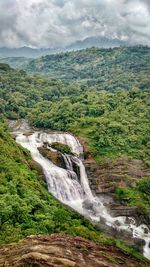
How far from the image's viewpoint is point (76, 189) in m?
41.7

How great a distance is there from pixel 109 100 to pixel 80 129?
1366cm

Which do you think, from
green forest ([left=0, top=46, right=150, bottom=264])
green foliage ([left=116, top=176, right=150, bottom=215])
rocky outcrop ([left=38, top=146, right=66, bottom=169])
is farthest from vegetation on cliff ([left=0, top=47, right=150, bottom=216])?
rocky outcrop ([left=38, top=146, right=66, bottom=169])

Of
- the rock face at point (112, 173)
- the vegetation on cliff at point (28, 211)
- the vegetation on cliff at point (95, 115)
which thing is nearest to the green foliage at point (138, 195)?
the vegetation on cliff at point (95, 115)

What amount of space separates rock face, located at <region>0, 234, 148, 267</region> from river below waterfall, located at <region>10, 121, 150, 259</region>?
12509mm

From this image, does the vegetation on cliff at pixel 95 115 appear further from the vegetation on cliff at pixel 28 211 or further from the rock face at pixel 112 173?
the vegetation on cliff at pixel 28 211

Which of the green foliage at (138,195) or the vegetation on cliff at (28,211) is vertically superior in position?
the vegetation on cliff at (28,211)

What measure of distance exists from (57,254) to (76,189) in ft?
78.9

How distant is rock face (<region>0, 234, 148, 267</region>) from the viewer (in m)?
16.6

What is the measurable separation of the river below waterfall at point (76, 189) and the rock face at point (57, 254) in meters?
12.5

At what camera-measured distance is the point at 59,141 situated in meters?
52.5

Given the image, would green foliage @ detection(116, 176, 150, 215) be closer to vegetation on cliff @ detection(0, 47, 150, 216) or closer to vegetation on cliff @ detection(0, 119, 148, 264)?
vegetation on cliff @ detection(0, 47, 150, 216)

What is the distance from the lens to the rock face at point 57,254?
16.6 metres

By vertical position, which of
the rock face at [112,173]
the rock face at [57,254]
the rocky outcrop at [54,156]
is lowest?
the rock face at [112,173]

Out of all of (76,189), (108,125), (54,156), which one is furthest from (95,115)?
(76,189)
